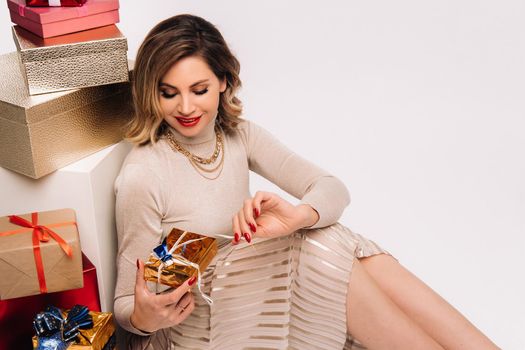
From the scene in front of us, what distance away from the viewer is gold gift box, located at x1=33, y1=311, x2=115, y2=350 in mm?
1767

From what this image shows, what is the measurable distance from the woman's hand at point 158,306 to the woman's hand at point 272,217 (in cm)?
16

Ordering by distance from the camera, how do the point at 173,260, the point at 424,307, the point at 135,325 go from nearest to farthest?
the point at 173,260 → the point at 135,325 → the point at 424,307

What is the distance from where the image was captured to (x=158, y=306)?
1.76 meters

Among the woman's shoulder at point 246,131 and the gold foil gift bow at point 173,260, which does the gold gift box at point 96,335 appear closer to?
the gold foil gift bow at point 173,260

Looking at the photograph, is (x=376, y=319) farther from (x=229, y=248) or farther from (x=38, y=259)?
(x=38, y=259)

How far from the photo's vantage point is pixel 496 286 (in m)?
2.61

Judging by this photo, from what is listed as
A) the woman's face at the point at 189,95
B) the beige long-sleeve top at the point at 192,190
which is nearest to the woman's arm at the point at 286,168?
the beige long-sleeve top at the point at 192,190

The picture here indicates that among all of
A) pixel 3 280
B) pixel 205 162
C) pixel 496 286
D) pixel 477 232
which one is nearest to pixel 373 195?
pixel 477 232

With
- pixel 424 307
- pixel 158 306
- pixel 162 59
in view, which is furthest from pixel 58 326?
pixel 424 307

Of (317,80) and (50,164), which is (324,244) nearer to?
(50,164)

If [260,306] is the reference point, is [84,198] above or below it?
above

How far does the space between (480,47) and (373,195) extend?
32.0 inches

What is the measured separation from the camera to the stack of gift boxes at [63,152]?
6.04 ft

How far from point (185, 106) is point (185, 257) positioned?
365 mm
